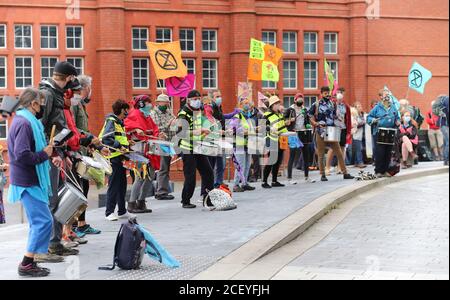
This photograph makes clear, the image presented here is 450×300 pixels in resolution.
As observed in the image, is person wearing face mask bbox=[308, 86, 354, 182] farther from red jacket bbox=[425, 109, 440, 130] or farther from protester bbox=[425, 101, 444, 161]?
protester bbox=[425, 101, 444, 161]

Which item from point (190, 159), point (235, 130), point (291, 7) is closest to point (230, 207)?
point (190, 159)

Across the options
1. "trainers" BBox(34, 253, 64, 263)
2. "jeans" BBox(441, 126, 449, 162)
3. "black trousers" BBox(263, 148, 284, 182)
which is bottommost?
"trainers" BBox(34, 253, 64, 263)

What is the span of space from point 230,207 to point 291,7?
68.7 ft

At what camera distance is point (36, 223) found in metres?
7.88

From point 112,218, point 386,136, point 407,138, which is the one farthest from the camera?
point 407,138

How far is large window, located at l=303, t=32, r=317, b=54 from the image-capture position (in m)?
33.3

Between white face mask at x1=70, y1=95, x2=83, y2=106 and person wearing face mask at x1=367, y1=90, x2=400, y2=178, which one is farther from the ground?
white face mask at x1=70, y1=95, x2=83, y2=106

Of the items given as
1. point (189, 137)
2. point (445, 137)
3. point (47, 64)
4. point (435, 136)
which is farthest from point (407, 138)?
Result: point (47, 64)

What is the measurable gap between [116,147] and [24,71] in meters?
19.4

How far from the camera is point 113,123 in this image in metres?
12.0

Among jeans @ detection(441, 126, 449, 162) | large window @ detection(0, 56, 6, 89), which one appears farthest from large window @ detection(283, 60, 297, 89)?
large window @ detection(0, 56, 6, 89)

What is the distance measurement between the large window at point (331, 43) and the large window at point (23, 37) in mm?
11815

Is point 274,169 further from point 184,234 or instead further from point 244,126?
point 184,234

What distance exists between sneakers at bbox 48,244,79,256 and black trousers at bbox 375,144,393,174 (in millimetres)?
10208
